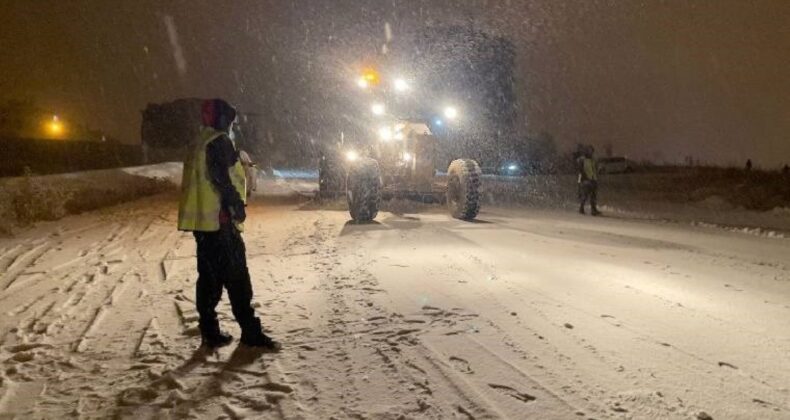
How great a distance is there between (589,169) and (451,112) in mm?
5250

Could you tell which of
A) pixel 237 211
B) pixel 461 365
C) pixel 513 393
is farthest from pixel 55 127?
pixel 513 393

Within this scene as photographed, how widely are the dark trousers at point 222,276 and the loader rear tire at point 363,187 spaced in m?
7.19

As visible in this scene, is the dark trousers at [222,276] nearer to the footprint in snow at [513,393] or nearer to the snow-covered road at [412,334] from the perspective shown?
the snow-covered road at [412,334]

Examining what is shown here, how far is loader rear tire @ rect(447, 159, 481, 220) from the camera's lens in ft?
41.2

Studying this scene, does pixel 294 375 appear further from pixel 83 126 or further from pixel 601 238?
pixel 83 126

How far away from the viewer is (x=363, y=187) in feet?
38.2

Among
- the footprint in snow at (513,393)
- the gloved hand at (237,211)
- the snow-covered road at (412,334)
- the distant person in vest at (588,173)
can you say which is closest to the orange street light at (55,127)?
the snow-covered road at (412,334)

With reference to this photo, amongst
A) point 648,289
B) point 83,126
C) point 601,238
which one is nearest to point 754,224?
point 601,238

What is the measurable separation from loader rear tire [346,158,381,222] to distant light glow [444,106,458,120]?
284 centimetres

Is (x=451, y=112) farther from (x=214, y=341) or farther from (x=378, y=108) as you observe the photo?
(x=214, y=341)

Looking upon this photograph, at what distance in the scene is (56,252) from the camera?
8.69 m

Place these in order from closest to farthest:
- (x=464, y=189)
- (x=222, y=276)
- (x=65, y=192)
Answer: (x=222, y=276)
(x=464, y=189)
(x=65, y=192)

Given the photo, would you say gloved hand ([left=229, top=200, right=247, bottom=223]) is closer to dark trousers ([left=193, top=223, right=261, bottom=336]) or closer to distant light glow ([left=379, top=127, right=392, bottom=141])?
dark trousers ([left=193, top=223, right=261, bottom=336])

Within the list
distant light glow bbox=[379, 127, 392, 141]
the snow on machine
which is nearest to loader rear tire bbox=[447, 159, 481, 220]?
the snow on machine
